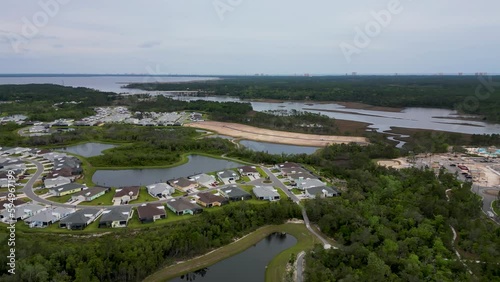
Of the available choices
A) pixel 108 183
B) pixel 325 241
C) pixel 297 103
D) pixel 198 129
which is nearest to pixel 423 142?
pixel 325 241

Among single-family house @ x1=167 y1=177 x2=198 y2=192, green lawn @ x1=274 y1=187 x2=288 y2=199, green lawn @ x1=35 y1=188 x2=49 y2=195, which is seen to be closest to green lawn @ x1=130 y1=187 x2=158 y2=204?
single-family house @ x1=167 y1=177 x2=198 y2=192

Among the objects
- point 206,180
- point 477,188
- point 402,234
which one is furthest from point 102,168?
point 477,188

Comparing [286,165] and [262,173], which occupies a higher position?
[286,165]

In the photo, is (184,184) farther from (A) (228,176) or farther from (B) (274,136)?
(B) (274,136)

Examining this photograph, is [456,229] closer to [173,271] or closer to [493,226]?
[493,226]

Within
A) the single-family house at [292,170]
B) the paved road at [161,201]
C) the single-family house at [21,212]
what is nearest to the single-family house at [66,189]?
the paved road at [161,201]

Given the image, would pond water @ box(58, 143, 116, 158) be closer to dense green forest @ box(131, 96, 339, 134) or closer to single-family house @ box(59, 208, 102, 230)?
single-family house @ box(59, 208, 102, 230)

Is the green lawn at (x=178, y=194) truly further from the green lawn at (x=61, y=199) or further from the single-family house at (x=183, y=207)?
the green lawn at (x=61, y=199)
